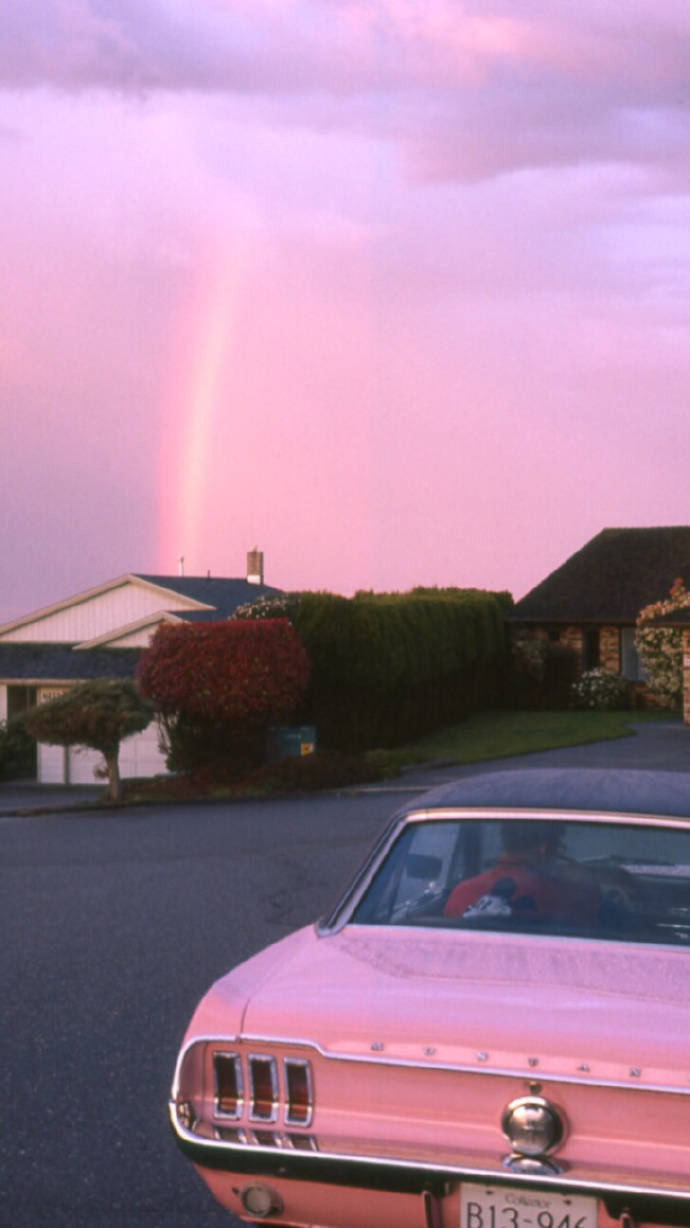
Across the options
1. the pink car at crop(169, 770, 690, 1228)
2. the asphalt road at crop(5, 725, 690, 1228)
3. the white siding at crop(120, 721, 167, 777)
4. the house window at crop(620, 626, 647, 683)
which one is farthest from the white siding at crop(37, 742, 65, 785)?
the pink car at crop(169, 770, 690, 1228)

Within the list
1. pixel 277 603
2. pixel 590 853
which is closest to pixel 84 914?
pixel 590 853

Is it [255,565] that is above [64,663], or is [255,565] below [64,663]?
above

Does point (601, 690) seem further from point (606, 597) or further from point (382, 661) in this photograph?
point (382, 661)

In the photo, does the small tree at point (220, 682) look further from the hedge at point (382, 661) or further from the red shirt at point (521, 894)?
the red shirt at point (521, 894)

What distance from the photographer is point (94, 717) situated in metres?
24.5

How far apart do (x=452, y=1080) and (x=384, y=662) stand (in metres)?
25.8

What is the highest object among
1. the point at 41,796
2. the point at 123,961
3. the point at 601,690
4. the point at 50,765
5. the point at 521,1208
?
the point at 601,690

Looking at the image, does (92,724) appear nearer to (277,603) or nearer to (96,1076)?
(277,603)

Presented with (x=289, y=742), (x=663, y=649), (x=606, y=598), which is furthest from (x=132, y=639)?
(x=289, y=742)

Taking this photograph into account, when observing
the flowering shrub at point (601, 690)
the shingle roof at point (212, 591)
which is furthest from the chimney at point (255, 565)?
the flowering shrub at point (601, 690)

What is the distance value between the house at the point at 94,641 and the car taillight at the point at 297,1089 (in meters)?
37.6

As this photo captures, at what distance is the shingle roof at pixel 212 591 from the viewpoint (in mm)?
46094

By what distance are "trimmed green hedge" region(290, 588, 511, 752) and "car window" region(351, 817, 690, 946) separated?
72.2ft

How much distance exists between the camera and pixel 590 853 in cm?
1733
